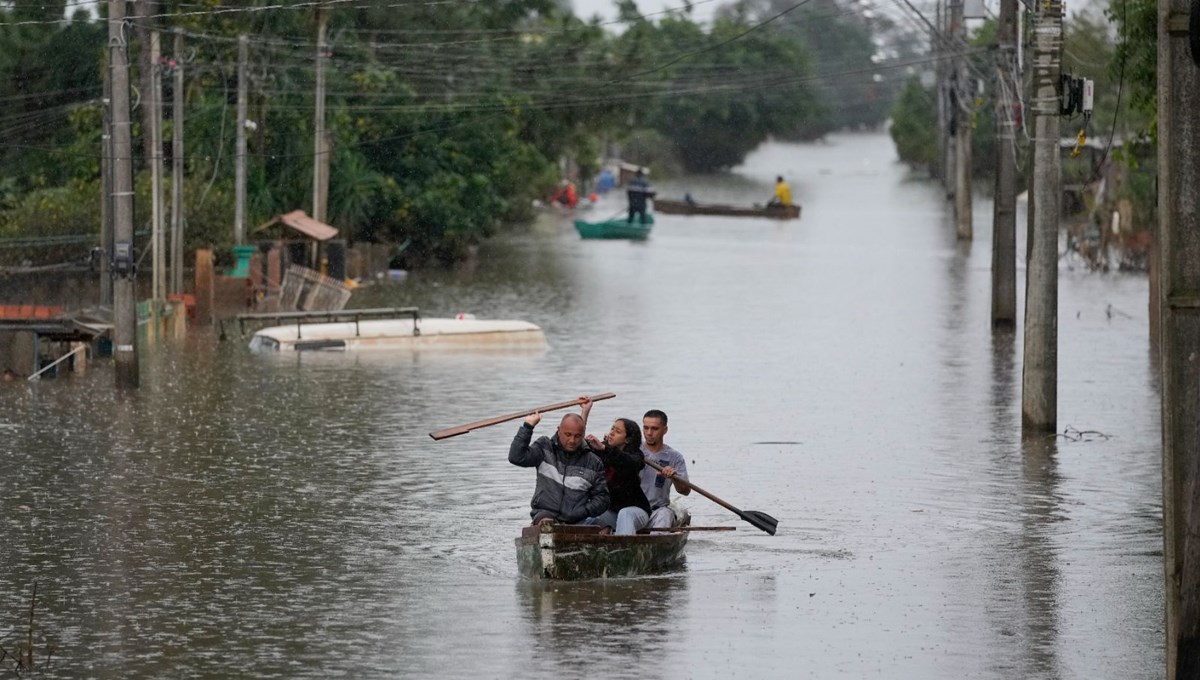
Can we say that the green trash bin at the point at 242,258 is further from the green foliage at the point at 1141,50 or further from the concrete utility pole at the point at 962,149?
the concrete utility pole at the point at 962,149

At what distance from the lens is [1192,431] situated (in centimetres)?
1044

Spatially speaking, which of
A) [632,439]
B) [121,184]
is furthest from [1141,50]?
[121,184]

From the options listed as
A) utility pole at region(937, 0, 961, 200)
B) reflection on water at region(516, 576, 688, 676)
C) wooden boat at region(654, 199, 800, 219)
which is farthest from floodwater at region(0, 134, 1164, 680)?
wooden boat at region(654, 199, 800, 219)

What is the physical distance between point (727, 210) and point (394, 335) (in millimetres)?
45343

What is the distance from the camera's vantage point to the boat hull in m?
32.9

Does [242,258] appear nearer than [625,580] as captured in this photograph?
No

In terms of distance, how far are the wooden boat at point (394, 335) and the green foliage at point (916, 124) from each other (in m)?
87.4

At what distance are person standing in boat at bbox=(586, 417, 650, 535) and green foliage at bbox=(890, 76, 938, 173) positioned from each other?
344ft

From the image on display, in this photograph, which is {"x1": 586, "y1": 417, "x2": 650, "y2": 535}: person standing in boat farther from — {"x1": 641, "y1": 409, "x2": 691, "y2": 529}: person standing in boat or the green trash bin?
the green trash bin

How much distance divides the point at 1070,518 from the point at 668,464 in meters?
4.12

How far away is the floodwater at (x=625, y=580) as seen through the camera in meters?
13.3

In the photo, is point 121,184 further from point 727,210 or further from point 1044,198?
point 727,210

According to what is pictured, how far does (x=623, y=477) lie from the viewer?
51.9 ft

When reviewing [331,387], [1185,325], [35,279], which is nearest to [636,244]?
[35,279]
